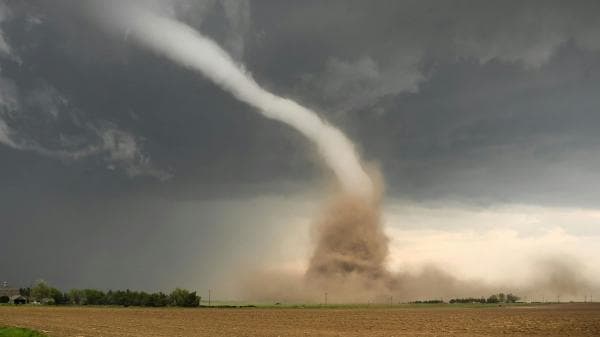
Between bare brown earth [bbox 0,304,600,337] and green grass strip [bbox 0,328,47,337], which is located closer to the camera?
green grass strip [bbox 0,328,47,337]

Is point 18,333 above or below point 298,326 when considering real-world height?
above

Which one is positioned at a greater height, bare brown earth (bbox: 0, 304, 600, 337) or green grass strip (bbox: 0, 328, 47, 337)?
green grass strip (bbox: 0, 328, 47, 337)

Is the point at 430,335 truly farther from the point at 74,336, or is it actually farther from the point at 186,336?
the point at 74,336

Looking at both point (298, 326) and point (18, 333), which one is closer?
point (18, 333)

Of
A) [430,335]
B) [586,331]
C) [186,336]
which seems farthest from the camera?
[586,331]

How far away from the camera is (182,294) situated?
621ft

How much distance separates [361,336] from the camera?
183 feet

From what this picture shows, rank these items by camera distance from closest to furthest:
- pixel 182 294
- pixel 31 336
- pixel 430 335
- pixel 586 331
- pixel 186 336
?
pixel 31 336 < pixel 186 336 < pixel 430 335 < pixel 586 331 < pixel 182 294

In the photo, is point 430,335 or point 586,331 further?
point 586,331

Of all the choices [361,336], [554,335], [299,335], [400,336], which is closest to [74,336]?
[299,335]

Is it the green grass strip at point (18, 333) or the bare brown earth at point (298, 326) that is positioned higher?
the green grass strip at point (18, 333)

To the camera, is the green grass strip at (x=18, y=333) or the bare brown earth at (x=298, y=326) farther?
the bare brown earth at (x=298, y=326)

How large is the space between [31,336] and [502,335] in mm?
47606

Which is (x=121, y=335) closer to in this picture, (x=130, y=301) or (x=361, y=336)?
(x=361, y=336)
